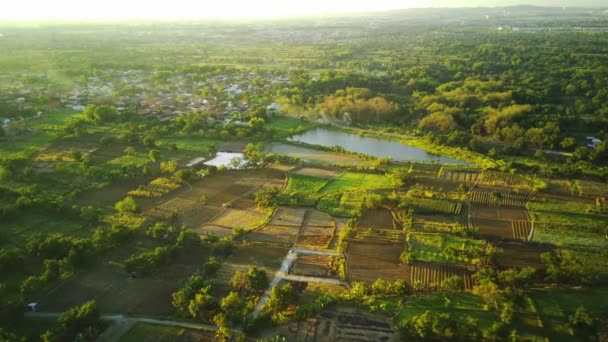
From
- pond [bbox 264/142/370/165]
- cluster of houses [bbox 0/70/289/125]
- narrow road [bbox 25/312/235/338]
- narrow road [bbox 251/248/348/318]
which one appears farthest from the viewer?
cluster of houses [bbox 0/70/289/125]

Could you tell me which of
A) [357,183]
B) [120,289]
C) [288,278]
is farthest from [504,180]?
[120,289]

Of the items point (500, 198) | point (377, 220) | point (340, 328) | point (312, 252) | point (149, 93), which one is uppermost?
point (149, 93)

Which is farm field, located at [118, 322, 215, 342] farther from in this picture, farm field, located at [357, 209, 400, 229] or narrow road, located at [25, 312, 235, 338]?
farm field, located at [357, 209, 400, 229]

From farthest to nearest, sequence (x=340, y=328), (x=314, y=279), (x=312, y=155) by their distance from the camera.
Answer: (x=312, y=155), (x=314, y=279), (x=340, y=328)

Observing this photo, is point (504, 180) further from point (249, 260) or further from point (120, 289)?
point (120, 289)

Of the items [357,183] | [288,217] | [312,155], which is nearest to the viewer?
[288,217]

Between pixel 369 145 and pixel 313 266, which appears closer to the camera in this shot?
pixel 313 266

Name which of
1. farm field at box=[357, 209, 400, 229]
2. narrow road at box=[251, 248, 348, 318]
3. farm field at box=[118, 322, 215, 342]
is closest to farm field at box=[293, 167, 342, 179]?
farm field at box=[357, 209, 400, 229]

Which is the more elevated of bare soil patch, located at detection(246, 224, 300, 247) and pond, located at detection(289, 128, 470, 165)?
pond, located at detection(289, 128, 470, 165)

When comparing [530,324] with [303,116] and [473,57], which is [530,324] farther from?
[473,57]
